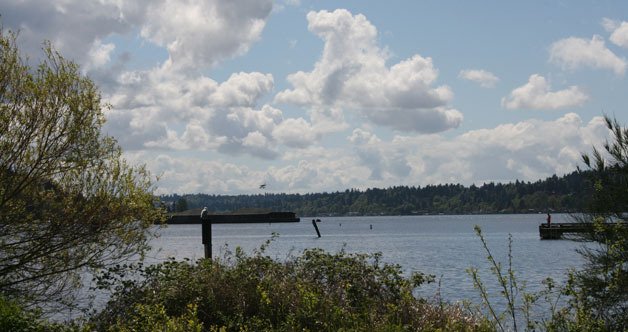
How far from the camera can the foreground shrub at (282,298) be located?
1453cm

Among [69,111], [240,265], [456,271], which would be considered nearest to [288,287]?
[240,265]

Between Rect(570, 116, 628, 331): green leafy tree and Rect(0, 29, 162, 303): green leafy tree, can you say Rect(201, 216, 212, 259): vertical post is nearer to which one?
Rect(0, 29, 162, 303): green leafy tree

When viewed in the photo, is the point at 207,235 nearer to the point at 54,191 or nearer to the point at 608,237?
the point at 54,191

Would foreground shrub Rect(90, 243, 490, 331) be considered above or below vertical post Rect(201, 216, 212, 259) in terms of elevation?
below

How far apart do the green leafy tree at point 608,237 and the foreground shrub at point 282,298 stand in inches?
125

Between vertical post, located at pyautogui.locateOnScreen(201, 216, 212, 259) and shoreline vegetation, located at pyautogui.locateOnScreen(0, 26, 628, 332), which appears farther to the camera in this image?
vertical post, located at pyautogui.locateOnScreen(201, 216, 212, 259)

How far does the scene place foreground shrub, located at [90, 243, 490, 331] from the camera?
47.7 feet

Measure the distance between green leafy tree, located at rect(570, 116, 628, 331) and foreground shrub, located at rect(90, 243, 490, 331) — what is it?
125 inches

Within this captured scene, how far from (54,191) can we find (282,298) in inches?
237

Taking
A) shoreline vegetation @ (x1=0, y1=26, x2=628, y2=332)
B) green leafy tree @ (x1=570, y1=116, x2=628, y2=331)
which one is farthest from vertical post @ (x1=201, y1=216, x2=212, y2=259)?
green leafy tree @ (x1=570, y1=116, x2=628, y2=331)

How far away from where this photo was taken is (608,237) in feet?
59.0

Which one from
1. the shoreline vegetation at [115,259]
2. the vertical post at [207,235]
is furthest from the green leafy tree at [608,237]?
the vertical post at [207,235]

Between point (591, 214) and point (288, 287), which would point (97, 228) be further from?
point (591, 214)

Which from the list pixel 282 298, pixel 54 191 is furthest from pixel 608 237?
pixel 54 191
